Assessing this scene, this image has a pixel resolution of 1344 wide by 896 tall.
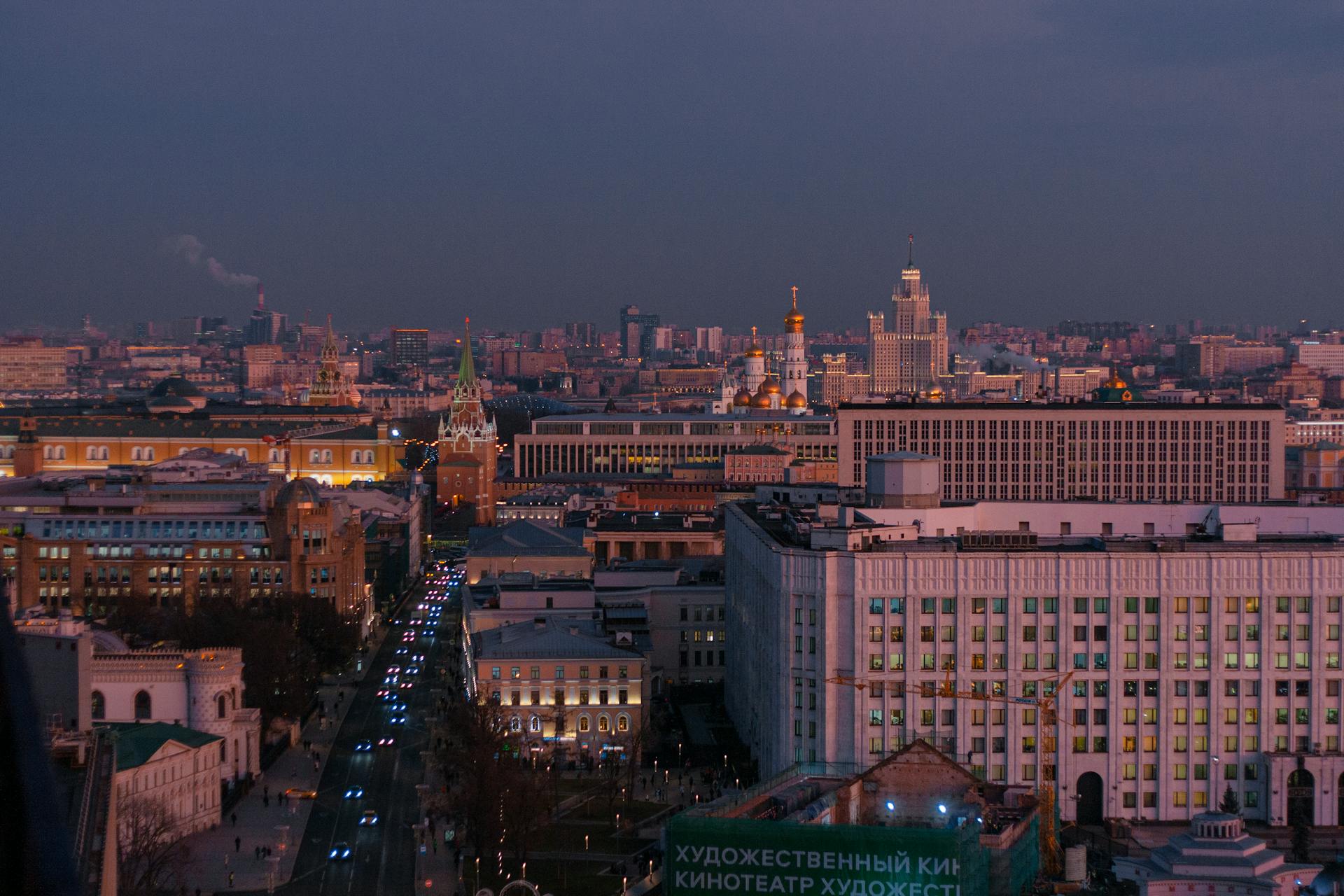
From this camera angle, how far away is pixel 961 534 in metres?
36.6

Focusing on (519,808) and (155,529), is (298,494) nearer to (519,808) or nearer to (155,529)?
(155,529)

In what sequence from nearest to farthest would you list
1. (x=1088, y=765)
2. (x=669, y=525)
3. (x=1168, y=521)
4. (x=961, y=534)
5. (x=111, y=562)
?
(x=1088, y=765) < (x=961, y=534) < (x=1168, y=521) < (x=111, y=562) < (x=669, y=525)

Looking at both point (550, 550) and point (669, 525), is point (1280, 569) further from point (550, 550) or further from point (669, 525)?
point (669, 525)

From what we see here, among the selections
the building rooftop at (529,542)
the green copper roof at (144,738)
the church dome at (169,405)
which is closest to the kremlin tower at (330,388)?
the church dome at (169,405)

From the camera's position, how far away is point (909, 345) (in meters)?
188

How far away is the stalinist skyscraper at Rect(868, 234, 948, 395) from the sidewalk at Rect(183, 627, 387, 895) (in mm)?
146949

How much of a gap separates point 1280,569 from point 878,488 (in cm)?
1179

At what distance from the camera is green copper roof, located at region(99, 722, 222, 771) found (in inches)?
1227

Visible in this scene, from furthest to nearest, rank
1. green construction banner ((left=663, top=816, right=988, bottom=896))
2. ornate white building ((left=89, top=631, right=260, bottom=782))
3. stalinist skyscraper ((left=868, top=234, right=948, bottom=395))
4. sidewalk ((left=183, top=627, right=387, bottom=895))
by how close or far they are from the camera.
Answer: stalinist skyscraper ((left=868, top=234, right=948, bottom=395))
ornate white building ((left=89, top=631, right=260, bottom=782))
sidewalk ((left=183, top=627, right=387, bottom=895))
green construction banner ((left=663, top=816, right=988, bottom=896))

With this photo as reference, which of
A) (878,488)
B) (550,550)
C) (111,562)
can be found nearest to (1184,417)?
(550,550)

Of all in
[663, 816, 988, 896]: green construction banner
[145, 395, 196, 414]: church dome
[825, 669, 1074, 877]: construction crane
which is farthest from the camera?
[145, 395, 196, 414]: church dome

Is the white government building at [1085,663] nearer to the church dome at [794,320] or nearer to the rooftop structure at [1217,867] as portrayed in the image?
the rooftop structure at [1217,867]

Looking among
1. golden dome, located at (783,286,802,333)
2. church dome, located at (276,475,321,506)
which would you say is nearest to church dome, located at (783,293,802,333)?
golden dome, located at (783,286,802,333)

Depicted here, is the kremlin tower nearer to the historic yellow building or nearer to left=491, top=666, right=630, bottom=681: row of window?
the historic yellow building
